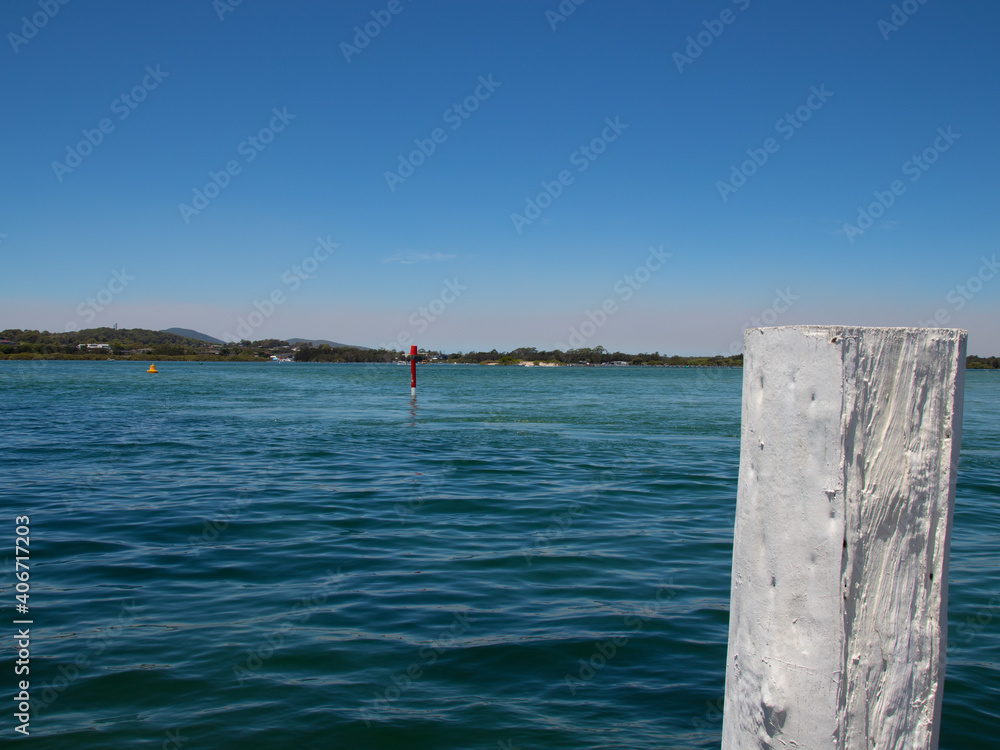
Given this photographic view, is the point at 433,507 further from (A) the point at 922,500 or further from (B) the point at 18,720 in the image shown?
(A) the point at 922,500

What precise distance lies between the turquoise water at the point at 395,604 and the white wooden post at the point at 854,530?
2.66 meters

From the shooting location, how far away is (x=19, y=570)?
8.37 meters

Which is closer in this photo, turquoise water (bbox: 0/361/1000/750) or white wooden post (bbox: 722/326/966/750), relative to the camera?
white wooden post (bbox: 722/326/966/750)

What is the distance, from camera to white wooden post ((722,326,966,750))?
241cm

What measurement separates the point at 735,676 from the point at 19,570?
8590 mm

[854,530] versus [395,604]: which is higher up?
[854,530]

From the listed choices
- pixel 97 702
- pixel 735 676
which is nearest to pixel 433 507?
pixel 97 702

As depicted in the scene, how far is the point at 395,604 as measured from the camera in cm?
731

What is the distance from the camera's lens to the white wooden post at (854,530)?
2.41 meters

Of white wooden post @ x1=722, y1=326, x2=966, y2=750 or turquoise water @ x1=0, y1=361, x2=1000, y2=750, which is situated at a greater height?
white wooden post @ x1=722, y1=326, x2=966, y2=750

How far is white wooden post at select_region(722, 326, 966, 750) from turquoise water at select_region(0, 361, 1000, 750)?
2.66m

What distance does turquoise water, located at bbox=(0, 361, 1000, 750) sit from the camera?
508 centimetres

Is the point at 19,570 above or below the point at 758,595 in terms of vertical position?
below

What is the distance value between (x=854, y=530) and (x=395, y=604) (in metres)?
5.65
